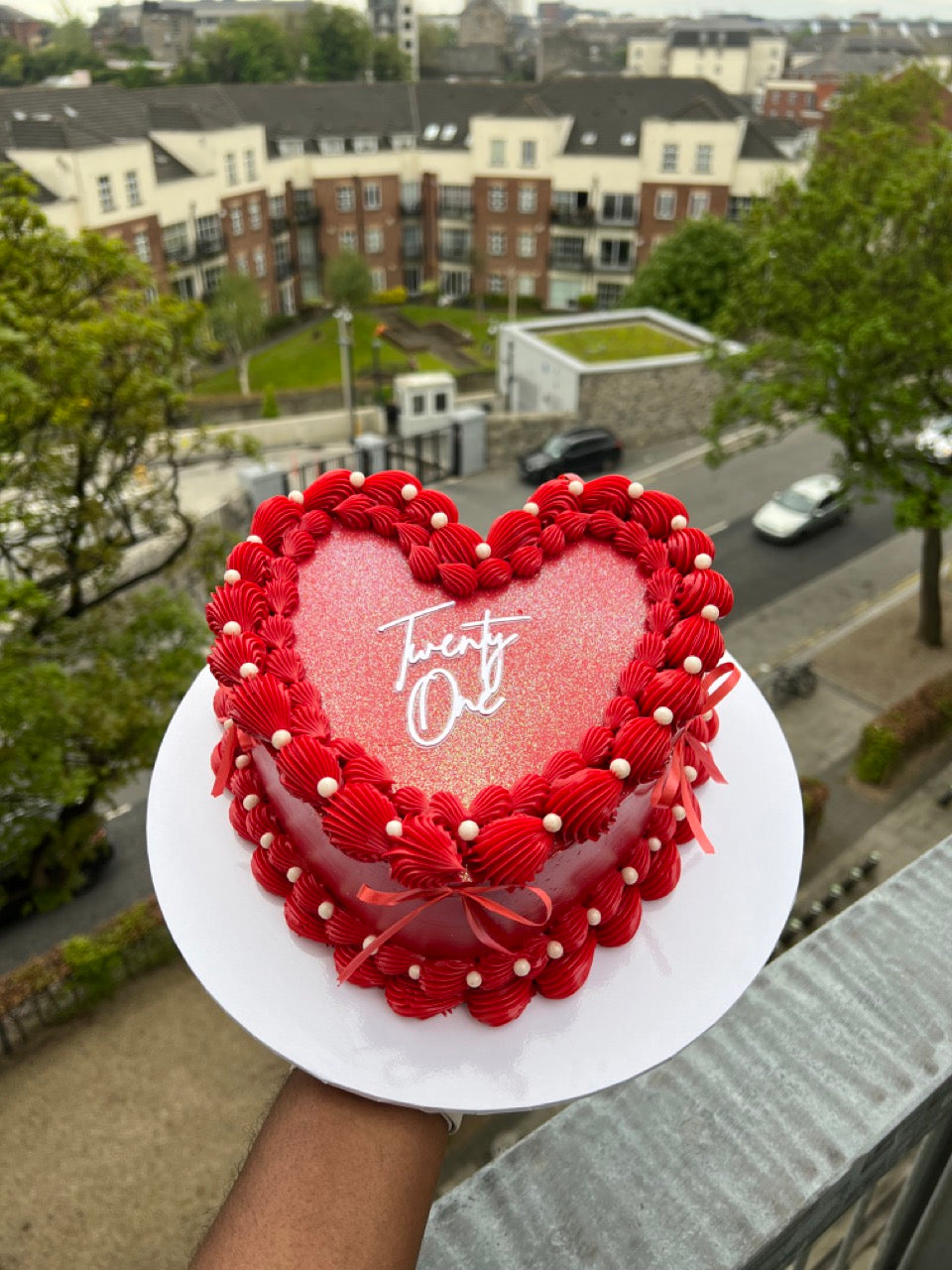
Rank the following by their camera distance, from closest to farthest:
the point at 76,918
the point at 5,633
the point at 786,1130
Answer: the point at 786,1130 → the point at 5,633 → the point at 76,918

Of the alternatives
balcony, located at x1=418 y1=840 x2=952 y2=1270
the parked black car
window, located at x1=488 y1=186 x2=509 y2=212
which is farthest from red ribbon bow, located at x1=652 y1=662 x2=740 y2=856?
window, located at x1=488 y1=186 x2=509 y2=212

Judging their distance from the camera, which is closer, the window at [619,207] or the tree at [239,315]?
the tree at [239,315]

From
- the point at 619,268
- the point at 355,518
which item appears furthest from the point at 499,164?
the point at 355,518

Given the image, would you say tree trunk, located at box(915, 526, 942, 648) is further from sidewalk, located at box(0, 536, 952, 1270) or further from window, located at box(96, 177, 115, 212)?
window, located at box(96, 177, 115, 212)

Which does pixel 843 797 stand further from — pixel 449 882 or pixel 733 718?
pixel 449 882

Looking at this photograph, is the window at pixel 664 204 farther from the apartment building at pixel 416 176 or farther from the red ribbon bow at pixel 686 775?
the red ribbon bow at pixel 686 775

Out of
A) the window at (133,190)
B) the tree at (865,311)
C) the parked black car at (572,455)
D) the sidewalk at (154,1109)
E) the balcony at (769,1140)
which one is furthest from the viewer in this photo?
the window at (133,190)

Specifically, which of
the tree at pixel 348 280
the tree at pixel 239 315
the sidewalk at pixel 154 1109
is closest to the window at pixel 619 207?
the tree at pixel 348 280
